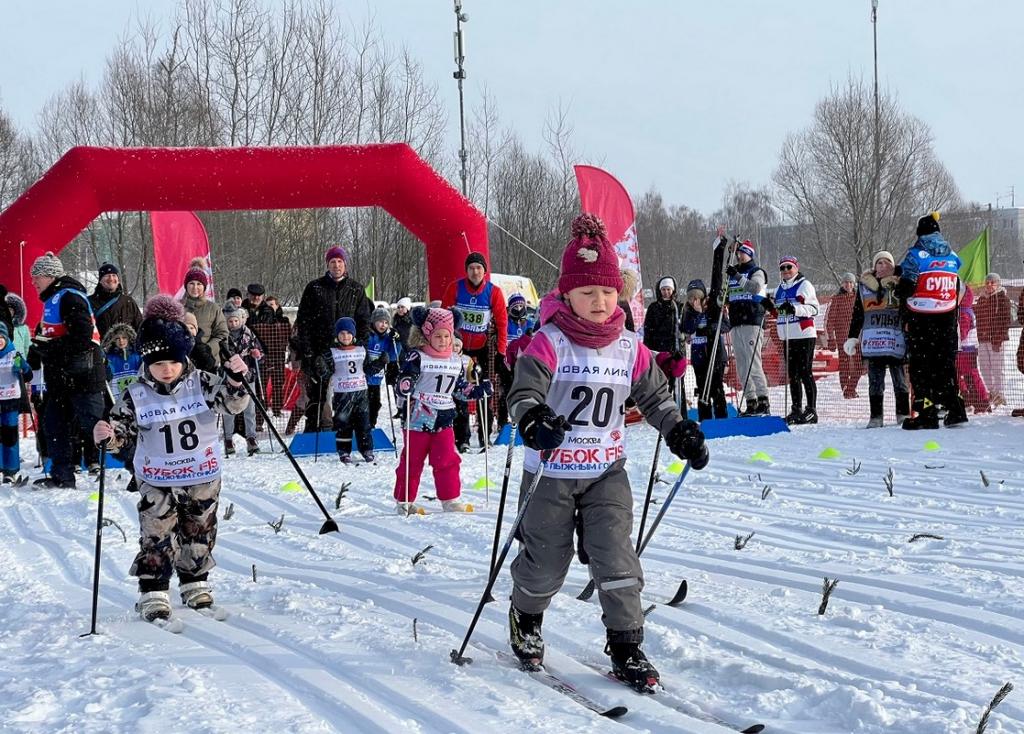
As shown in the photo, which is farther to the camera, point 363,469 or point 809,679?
point 363,469

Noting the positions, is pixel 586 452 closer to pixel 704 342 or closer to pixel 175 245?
pixel 704 342

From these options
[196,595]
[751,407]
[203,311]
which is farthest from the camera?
[751,407]

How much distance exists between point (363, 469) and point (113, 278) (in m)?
2.90

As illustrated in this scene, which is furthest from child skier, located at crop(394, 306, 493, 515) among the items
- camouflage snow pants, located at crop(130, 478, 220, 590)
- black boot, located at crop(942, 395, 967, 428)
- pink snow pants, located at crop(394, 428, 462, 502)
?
black boot, located at crop(942, 395, 967, 428)

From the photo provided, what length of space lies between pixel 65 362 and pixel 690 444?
6.38 m

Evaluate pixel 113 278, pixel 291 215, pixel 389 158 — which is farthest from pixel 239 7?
pixel 113 278

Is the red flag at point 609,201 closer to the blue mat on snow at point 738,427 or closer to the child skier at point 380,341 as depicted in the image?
the blue mat on snow at point 738,427

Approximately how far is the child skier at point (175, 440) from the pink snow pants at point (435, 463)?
2226 mm

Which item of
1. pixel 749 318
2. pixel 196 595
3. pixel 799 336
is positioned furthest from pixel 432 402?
pixel 799 336

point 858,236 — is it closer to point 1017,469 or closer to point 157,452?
point 1017,469

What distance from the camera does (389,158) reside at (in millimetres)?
11578

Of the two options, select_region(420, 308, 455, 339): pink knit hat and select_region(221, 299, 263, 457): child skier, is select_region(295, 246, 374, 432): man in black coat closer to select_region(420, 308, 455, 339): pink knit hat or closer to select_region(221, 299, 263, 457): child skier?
select_region(221, 299, 263, 457): child skier

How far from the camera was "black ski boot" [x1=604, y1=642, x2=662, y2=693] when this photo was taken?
3350 mm

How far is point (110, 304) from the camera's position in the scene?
Answer: 369 inches
